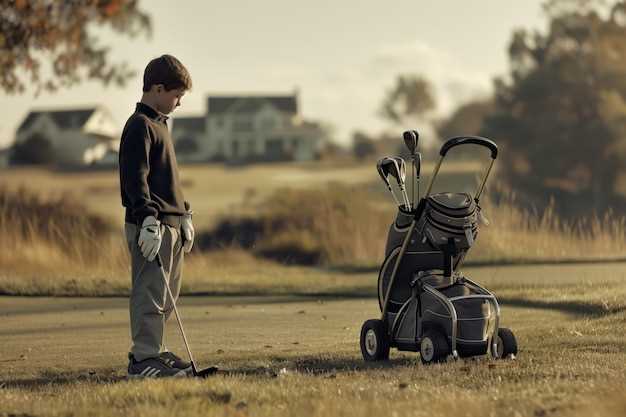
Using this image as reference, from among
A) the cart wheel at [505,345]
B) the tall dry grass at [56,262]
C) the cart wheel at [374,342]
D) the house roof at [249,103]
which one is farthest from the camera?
the house roof at [249,103]

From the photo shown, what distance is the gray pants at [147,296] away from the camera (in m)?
7.97

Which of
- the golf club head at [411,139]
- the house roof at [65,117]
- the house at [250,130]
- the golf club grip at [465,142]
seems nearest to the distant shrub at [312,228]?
the golf club head at [411,139]

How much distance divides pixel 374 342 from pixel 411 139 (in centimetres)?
155

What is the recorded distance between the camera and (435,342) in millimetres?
8156

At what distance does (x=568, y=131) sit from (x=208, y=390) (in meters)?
52.6

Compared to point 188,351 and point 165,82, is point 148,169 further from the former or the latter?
point 188,351

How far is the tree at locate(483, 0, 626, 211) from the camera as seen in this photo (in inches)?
2239

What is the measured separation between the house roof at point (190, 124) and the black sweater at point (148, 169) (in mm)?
96132

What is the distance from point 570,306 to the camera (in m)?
13.1

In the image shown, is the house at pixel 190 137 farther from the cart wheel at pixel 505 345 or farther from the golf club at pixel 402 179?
the cart wheel at pixel 505 345

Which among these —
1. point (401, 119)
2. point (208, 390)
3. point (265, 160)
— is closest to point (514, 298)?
point (208, 390)

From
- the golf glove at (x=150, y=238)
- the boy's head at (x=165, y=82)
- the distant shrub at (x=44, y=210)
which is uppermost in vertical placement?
the boy's head at (x=165, y=82)

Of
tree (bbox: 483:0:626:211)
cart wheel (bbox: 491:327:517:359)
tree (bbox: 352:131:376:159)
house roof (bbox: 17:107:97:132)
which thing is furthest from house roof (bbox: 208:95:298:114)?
cart wheel (bbox: 491:327:517:359)

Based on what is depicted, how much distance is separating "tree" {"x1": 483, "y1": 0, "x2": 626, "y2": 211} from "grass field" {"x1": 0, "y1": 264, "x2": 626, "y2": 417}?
1681 inches
